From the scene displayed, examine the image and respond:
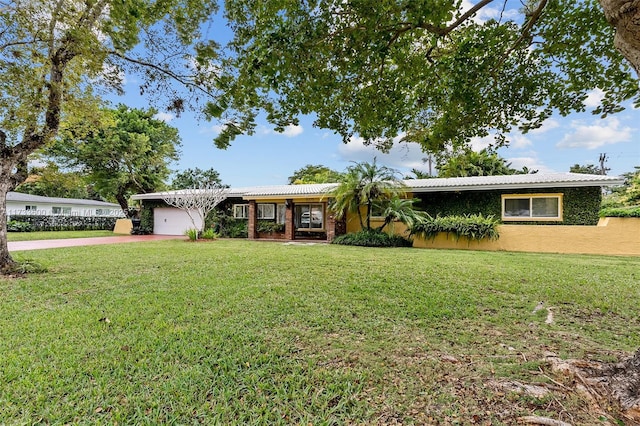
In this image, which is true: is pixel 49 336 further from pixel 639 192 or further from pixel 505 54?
pixel 639 192

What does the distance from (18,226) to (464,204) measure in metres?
27.4

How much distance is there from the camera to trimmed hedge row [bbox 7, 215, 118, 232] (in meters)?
21.4

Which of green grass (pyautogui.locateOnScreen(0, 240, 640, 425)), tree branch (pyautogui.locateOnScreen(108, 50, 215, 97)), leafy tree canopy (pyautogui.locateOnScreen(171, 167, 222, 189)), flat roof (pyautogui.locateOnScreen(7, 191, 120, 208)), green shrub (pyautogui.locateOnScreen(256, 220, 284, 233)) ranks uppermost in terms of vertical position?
leafy tree canopy (pyautogui.locateOnScreen(171, 167, 222, 189))

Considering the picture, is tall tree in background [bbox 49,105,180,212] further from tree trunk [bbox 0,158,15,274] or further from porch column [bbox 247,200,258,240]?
tree trunk [bbox 0,158,15,274]

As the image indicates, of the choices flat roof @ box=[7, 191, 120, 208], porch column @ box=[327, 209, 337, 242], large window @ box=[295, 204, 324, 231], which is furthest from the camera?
flat roof @ box=[7, 191, 120, 208]

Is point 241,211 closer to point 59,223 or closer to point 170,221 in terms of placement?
point 170,221

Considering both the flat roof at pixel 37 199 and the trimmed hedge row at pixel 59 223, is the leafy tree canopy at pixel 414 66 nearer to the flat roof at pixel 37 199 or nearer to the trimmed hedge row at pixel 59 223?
the trimmed hedge row at pixel 59 223

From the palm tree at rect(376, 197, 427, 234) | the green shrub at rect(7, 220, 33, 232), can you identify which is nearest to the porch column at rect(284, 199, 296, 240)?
the palm tree at rect(376, 197, 427, 234)

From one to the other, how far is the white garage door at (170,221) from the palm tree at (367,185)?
11.2m

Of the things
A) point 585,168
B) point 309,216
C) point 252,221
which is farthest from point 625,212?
point 585,168

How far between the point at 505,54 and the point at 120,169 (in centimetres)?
2616

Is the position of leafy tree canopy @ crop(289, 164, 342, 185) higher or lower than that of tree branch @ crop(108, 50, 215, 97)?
higher

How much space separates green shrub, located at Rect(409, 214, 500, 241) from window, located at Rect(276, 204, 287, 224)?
298 inches

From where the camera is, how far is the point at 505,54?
5.26m
